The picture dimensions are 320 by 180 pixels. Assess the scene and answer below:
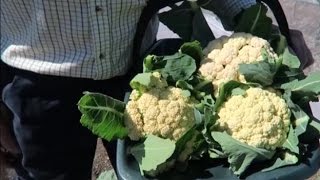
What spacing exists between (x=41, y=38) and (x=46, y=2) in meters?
0.09

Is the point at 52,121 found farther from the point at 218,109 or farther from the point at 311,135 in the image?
the point at 311,135

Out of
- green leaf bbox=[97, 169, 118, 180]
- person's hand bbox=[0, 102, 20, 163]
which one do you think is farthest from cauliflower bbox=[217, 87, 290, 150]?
green leaf bbox=[97, 169, 118, 180]

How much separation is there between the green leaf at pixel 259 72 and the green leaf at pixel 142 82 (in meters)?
0.16

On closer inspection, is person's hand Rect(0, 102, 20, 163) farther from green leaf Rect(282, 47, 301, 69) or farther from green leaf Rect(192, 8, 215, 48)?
green leaf Rect(282, 47, 301, 69)

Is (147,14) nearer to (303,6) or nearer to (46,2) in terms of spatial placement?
(46,2)

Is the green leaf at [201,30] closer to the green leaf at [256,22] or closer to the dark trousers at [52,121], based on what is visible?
the green leaf at [256,22]

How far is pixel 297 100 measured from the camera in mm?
1186

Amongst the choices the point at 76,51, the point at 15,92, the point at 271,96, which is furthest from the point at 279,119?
the point at 15,92

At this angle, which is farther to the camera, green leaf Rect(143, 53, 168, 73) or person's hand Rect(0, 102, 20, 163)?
person's hand Rect(0, 102, 20, 163)

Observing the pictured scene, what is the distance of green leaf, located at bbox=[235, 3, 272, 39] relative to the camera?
1.29m

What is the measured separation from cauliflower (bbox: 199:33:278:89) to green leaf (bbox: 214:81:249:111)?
22mm

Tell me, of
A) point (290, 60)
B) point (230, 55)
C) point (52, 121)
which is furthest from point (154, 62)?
point (52, 121)


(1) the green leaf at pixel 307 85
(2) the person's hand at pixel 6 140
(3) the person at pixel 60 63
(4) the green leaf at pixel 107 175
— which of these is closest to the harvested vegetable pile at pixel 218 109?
(1) the green leaf at pixel 307 85

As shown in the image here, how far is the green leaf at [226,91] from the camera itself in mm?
1173
